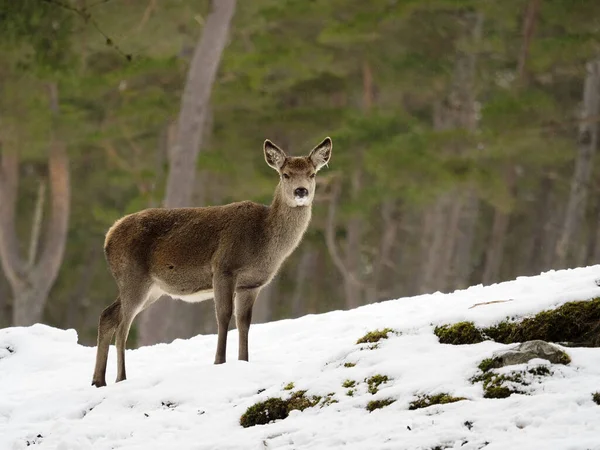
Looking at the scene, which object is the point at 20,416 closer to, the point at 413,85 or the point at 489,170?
the point at 489,170

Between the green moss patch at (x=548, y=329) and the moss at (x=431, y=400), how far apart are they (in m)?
1.10

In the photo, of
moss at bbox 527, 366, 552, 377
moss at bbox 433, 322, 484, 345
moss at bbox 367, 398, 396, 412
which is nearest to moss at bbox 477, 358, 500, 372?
moss at bbox 527, 366, 552, 377

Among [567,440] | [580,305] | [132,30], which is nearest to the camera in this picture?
[567,440]

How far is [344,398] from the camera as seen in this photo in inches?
279

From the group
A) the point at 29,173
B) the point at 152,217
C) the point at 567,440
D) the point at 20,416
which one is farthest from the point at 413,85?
the point at 567,440

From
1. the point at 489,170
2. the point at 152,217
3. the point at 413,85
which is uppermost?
the point at 413,85

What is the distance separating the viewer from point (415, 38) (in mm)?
28969

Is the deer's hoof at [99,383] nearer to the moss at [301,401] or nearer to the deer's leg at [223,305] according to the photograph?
the deer's leg at [223,305]

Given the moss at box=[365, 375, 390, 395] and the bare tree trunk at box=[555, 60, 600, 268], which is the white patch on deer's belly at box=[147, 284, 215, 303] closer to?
the moss at box=[365, 375, 390, 395]

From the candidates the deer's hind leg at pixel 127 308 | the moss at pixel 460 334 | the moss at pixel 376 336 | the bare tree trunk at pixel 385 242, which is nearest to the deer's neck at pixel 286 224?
the deer's hind leg at pixel 127 308

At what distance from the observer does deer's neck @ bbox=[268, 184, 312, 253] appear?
9742mm

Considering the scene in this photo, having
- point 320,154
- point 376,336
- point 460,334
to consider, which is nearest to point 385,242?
→ point 320,154

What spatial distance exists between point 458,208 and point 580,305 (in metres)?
21.1

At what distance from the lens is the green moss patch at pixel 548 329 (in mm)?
7344
